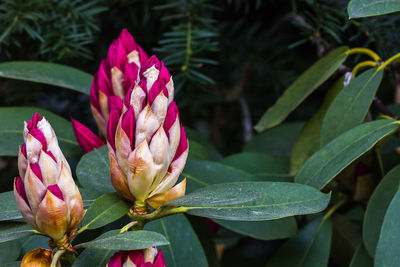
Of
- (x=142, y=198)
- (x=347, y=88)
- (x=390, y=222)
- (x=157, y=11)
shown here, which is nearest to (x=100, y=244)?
(x=142, y=198)

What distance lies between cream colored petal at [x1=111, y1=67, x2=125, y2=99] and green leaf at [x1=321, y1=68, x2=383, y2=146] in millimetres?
323

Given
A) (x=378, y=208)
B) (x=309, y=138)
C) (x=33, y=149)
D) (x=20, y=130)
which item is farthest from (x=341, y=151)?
(x=20, y=130)

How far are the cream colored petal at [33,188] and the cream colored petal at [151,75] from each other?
15 centimetres

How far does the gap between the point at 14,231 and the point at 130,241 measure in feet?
0.51

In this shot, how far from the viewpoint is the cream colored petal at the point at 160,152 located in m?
0.53

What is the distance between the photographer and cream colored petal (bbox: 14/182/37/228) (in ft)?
1.67

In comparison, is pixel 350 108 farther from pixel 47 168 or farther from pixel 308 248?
pixel 47 168

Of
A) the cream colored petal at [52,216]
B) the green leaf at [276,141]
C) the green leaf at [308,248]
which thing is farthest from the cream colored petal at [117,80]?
the green leaf at [276,141]

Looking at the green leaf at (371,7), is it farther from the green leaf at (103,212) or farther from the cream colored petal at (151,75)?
the green leaf at (103,212)

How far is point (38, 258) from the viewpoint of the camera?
507 mm

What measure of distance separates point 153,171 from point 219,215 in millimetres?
86

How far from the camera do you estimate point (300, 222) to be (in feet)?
3.46

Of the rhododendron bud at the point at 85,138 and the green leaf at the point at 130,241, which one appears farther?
the rhododendron bud at the point at 85,138

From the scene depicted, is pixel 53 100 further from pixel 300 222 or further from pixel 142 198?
pixel 142 198
